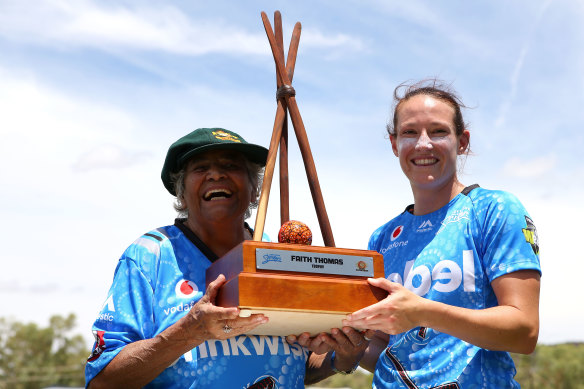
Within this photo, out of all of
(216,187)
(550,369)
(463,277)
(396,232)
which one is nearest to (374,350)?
(396,232)

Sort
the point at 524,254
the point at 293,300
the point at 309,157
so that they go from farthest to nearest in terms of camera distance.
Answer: the point at 309,157 < the point at 524,254 < the point at 293,300

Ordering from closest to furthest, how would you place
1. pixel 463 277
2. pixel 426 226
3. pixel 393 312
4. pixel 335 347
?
pixel 393 312 → pixel 463 277 → pixel 335 347 → pixel 426 226

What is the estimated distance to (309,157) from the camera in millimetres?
3777

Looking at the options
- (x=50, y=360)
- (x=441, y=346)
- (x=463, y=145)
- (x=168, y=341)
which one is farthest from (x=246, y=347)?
(x=50, y=360)

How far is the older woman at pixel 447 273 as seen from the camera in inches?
122

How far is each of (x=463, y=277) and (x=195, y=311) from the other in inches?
52.0

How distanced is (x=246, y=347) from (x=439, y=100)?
1700mm

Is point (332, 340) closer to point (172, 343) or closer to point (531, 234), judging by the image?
point (172, 343)

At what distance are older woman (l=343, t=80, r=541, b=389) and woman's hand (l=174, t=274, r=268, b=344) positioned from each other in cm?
49

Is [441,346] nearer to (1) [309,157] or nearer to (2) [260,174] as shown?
(1) [309,157]

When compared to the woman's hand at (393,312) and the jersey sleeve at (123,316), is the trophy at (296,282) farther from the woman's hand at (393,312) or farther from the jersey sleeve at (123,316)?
the jersey sleeve at (123,316)

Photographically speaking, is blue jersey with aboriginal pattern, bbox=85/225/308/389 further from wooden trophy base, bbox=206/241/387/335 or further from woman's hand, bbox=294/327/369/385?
wooden trophy base, bbox=206/241/387/335

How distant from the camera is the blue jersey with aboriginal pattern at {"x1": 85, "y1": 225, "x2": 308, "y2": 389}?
11.3 feet

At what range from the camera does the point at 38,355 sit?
172 ft
